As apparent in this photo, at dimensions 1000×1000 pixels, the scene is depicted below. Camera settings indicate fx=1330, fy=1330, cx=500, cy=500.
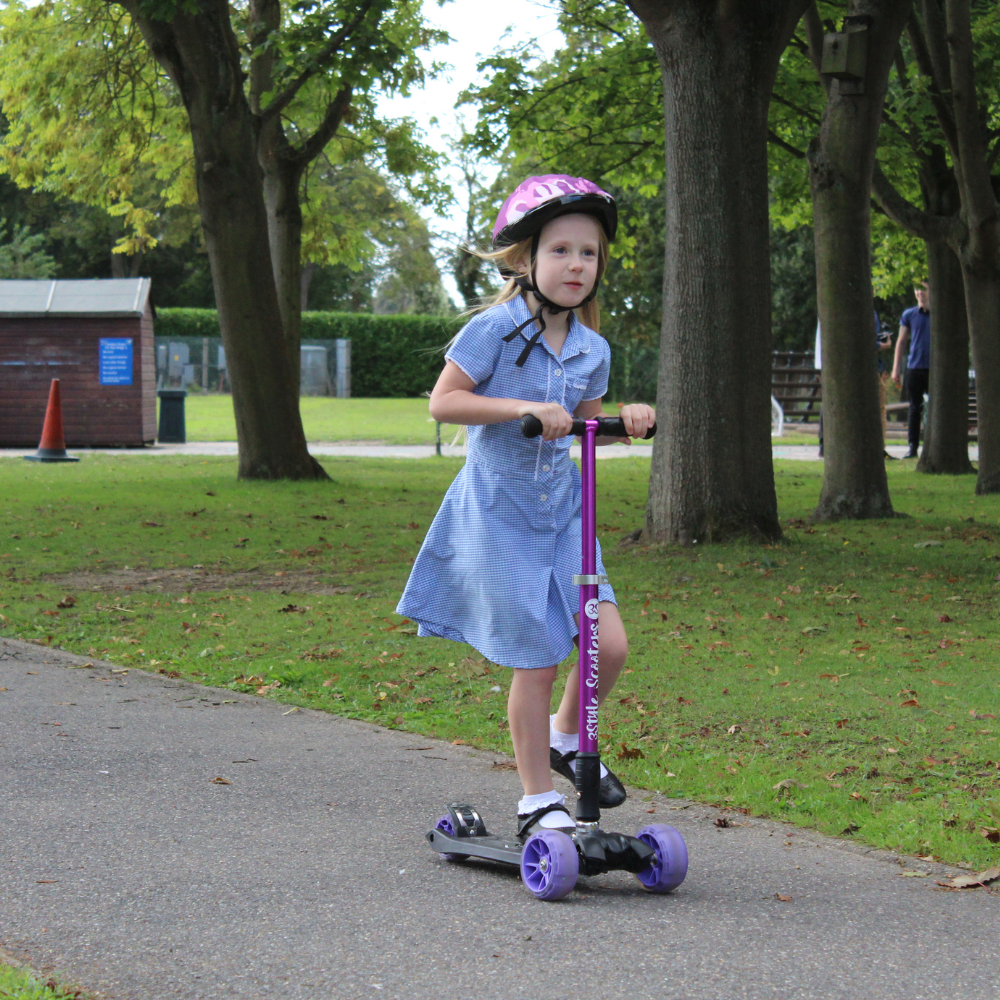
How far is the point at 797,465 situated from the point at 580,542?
55.1ft

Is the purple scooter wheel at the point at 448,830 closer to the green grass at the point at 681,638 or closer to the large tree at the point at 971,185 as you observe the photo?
the green grass at the point at 681,638

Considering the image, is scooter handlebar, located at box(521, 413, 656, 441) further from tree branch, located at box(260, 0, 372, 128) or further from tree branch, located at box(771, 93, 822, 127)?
tree branch, located at box(771, 93, 822, 127)

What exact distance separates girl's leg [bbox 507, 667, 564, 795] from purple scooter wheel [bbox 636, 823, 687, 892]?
351mm

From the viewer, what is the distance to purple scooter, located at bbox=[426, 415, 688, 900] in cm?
341

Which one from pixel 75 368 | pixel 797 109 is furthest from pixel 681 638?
pixel 75 368

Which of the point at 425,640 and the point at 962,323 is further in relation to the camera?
the point at 962,323

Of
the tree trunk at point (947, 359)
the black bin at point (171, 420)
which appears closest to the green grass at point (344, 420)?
the black bin at point (171, 420)

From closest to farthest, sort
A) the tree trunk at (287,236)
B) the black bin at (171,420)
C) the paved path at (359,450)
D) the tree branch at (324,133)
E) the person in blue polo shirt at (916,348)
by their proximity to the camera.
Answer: the tree branch at (324,133) → the tree trunk at (287,236) → the person in blue polo shirt at (916,348) → the paved path at (359,450) → the black bin at (171,420)

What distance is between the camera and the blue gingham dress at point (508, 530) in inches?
145

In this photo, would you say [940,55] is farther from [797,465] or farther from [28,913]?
[28,913]

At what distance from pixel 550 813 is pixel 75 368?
21.3 m

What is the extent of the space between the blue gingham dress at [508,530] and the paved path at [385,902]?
2.25 feet

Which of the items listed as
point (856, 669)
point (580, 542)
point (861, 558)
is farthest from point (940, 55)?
point (580, 542)

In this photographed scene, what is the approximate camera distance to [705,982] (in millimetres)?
2895
